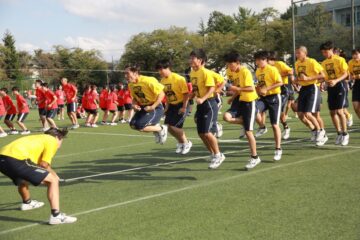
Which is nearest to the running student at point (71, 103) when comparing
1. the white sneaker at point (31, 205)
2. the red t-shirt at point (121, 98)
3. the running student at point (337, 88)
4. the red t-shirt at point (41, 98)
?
the red t-shirt at point (41, 98)

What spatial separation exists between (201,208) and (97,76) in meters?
72.7

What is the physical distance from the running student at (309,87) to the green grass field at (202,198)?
1.83 feet

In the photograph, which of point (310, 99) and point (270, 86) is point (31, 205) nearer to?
point (270, 86)

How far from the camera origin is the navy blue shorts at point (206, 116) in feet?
27.6

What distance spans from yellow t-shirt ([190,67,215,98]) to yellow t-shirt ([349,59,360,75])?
438 centimetres

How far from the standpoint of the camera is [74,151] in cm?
1248

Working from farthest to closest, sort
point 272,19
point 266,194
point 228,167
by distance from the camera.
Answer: point 272,19
point 228,167
point 266,194

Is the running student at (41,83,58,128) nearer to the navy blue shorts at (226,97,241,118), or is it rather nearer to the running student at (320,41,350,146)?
the navy blue shorts at (226,97,241,118)

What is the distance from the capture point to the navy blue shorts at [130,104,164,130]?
31.4ft

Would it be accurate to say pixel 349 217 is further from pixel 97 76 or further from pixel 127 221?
pixel 97 76

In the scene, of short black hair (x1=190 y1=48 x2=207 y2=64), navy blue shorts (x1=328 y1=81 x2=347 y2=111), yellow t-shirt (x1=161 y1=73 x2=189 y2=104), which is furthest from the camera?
navy blue shorts (x1=328 y1=81 x2=347 y2=111)

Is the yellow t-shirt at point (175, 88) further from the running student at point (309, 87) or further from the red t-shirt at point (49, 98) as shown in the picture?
the red t-shirt at point (49, 98)

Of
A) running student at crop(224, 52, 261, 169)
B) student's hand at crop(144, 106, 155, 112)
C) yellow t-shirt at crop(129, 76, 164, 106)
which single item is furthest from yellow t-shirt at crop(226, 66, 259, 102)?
student's hand at crop(144, 106, 155, 112)

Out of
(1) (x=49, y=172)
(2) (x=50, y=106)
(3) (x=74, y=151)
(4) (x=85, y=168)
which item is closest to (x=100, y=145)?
(3) (x=74, y=151)
